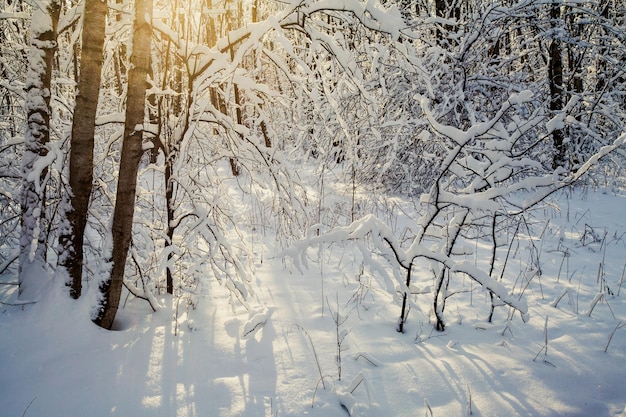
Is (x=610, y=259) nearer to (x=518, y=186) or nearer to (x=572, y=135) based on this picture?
(x=518, y=186)

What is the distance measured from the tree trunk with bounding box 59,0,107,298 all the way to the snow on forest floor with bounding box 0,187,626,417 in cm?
34

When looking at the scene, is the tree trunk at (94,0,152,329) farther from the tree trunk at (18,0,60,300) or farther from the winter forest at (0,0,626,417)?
the tree trunk at (18,0,60,300)

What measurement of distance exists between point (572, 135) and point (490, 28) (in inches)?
131

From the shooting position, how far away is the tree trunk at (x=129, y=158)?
2.25 metres

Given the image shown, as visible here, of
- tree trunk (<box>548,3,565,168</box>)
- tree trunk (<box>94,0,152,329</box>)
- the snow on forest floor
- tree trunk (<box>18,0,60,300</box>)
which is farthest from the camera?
tree trunk (<box>548,3,565,168</box>)

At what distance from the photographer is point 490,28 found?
6.81 m

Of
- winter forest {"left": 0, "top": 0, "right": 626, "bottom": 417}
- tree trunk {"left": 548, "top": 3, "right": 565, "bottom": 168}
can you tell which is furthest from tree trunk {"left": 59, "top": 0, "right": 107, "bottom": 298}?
tree trunk {"left": 548, "top": 3, "right": 565, "bottom": 168}

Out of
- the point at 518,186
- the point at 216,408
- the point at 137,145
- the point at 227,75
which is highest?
the point at 227,75

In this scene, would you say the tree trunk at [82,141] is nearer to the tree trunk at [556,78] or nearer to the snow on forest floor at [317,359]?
the snow on forest floor at [317,359]

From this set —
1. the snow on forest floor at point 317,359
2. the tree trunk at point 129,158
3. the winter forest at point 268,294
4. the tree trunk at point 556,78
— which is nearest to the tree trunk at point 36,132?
the winter forest at point 268,294

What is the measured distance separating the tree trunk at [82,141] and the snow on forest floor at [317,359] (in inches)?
13.3

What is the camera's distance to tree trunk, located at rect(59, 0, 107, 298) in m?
2.34

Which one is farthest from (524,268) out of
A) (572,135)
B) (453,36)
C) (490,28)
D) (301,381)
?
(572,135)

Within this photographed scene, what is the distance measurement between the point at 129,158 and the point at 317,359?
6.01ft
